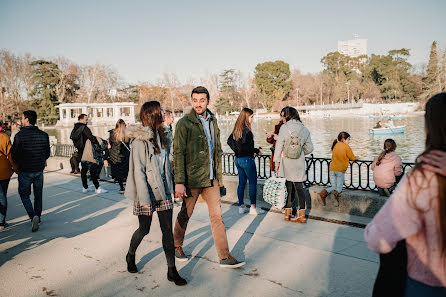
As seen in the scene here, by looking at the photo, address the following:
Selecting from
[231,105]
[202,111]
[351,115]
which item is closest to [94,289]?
[202,111]

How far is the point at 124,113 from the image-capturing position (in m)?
89.9

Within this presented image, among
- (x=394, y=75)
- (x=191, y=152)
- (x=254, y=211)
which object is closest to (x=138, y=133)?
(x=191, y=152)

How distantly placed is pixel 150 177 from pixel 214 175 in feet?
2.55

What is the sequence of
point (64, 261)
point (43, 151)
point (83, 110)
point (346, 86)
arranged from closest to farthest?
point (64, 261) → point (43, 151) → point (83, 110) → point (346, 86)

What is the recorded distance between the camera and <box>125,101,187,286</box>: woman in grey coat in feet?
12.1

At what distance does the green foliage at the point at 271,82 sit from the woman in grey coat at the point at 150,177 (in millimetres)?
97717

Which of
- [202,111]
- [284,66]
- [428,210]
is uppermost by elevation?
[284,66]

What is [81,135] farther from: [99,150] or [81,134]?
[99,150]

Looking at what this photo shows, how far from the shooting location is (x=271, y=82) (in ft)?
335

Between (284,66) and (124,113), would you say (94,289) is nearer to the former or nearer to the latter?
(124,113)

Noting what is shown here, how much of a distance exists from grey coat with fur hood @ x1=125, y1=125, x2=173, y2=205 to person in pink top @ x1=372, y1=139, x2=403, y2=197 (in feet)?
11.9

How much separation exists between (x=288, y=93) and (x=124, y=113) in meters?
46.3

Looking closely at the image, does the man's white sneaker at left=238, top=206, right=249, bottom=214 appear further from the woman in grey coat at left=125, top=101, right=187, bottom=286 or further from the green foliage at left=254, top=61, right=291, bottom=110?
the green foliage at left=254, top=61, right=291, bottom=110

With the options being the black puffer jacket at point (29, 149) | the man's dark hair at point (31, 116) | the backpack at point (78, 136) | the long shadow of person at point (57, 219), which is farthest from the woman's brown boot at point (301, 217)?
the backpack at point (78, 136)
